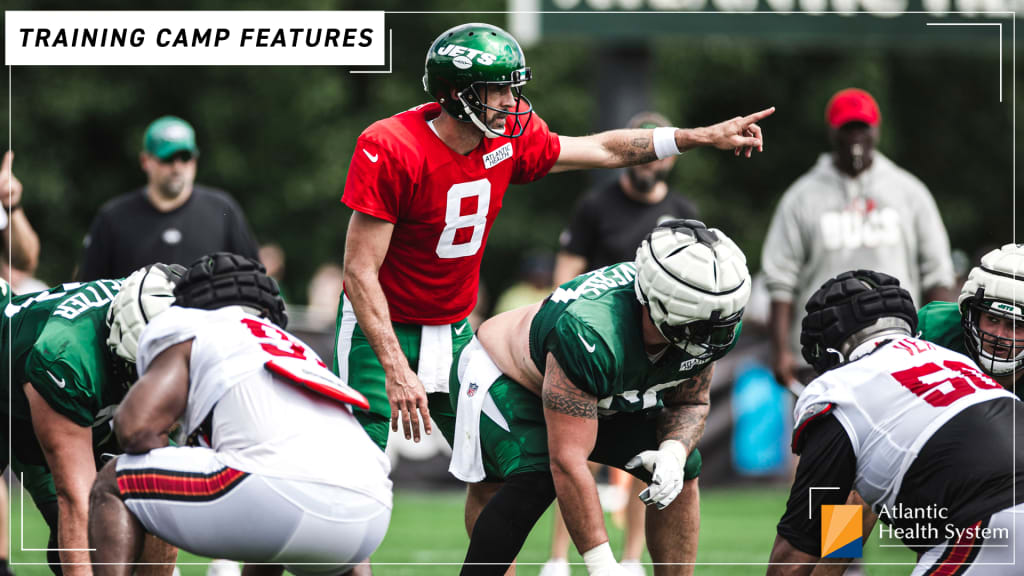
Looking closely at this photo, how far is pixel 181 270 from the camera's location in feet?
14.3

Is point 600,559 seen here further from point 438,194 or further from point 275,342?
point 438,194

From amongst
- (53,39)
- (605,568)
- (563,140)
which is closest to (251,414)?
(605,568)

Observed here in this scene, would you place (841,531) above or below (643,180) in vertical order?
below

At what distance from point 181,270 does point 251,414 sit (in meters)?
0.97

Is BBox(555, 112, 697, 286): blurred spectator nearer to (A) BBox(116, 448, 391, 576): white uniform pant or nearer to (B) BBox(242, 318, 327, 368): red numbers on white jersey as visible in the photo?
(B) BBox(242, 318, 327, 368): red numbers on white jersey

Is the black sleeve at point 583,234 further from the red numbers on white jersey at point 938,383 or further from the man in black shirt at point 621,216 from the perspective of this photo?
the red numbers on white jersey at point 938,383

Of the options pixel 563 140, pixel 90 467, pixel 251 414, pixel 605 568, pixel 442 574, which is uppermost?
pixel 563 140

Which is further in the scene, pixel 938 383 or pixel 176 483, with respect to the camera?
pixel 938 383

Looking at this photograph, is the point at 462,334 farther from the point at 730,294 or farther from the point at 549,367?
the point at 730,294

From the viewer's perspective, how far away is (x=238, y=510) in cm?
Result: 350

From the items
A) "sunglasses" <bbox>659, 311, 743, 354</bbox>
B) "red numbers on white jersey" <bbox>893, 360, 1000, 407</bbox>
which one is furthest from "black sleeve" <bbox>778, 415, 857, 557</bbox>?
"sunglasses" <bbox>659, 311, 743, 354</bbox>

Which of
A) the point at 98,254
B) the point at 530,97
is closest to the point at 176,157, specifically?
the point at 98,254

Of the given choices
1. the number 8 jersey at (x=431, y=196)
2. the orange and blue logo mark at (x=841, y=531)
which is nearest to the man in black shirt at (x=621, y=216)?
the number 8 jersey at (x=431, y=196)

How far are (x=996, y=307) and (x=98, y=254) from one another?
4.72m
